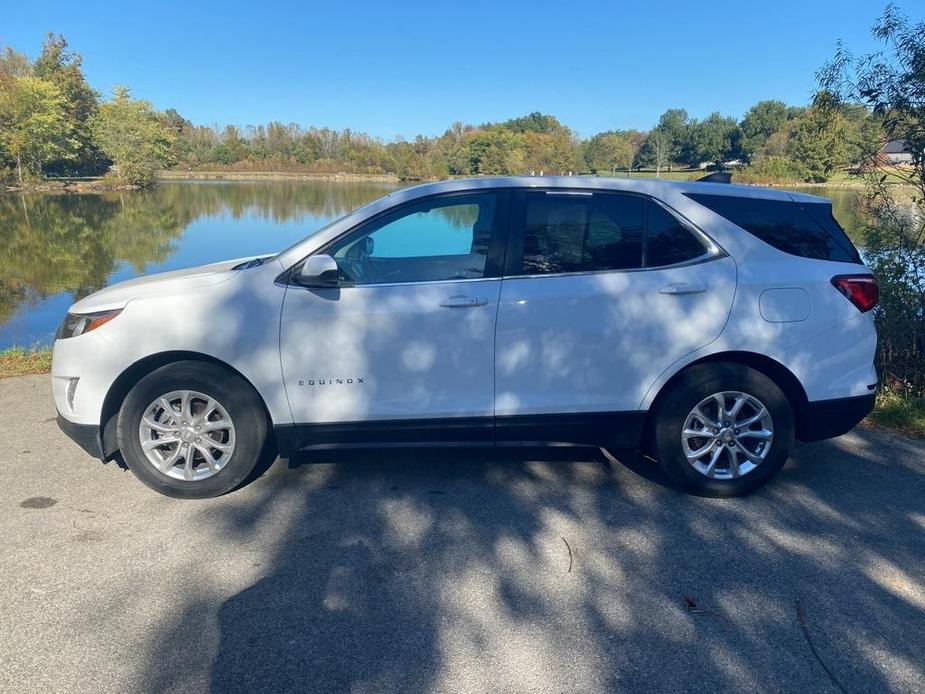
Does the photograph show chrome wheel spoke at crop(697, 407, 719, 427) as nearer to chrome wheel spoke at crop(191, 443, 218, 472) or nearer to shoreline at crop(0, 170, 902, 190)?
chrome wheel spoke at crop(191, 443, 218, 472)

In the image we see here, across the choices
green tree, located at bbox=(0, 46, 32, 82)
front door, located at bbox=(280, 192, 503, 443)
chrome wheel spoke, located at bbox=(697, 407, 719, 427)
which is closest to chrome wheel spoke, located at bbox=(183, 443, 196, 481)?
front door, located at bbox=(280, 192, 503, 443)

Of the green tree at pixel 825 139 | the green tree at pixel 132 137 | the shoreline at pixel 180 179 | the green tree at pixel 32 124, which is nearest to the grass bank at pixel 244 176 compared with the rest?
the shoreline at pixel 180 179

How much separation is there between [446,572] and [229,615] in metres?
0.96

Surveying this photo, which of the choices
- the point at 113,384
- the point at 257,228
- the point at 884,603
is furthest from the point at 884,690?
the point at 257,228

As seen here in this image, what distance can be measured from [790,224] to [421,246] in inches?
85.9

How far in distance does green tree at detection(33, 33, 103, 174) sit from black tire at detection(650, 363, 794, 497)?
7983cm

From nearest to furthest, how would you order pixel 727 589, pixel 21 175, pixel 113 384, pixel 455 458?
pixel 727 589, pixel 113 384, pixel 455 458, pixel 21 175

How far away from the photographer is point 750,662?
8.16 feet

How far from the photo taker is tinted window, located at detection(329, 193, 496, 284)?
12.4ft

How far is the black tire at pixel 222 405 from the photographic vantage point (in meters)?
3.66

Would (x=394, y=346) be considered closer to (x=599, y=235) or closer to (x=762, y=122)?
(x=599, y=235)

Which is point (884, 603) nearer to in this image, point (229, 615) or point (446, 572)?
point (446, 572)

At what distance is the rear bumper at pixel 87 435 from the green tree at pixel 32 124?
68638 millimetres

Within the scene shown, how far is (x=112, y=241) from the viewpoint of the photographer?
26.6 metres
